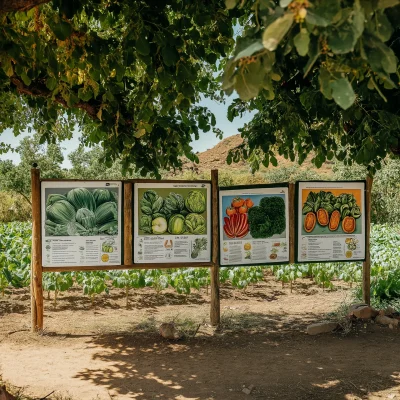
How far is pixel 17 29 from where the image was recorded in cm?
441

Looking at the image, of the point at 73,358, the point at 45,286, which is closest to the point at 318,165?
the point at 73,358

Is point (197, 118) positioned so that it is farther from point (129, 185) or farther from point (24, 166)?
point (24, 166)

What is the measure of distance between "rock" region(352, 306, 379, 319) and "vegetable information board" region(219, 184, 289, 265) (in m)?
1.34

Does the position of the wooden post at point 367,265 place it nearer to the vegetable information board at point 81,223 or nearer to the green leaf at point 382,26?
the vegetable information board at point 81,223

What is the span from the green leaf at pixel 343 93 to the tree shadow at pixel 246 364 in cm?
402

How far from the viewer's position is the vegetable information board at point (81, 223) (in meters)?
7.09

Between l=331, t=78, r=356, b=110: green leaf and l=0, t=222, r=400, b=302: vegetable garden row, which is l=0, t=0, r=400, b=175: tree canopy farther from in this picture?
l=0, t=222, r=400, b=302: vegetable garden row

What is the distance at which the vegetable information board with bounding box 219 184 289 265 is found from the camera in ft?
25.1

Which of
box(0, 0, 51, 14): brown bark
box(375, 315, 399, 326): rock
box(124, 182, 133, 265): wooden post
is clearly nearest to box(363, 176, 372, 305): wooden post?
box(375, 315, 399, 326): rock

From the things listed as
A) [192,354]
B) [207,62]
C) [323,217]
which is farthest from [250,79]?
[323,217]

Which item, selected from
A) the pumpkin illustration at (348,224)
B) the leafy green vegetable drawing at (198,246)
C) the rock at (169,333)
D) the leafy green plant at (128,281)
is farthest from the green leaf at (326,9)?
the leafy green plant at (128,281)

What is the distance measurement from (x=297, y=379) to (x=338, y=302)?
14.0 feet

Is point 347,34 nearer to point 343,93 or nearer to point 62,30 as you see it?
point 343,93

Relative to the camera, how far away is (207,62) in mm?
5738
